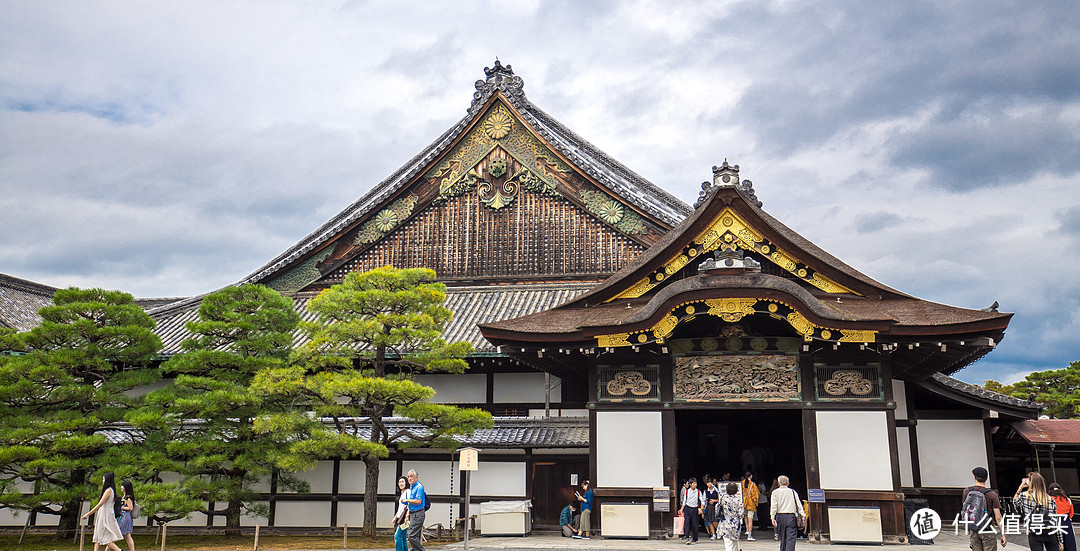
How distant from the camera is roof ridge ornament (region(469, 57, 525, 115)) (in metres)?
25.8

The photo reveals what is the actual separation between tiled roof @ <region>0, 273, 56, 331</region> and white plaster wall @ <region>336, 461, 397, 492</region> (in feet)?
41.8

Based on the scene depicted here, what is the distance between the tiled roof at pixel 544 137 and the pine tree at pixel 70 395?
22.6ft

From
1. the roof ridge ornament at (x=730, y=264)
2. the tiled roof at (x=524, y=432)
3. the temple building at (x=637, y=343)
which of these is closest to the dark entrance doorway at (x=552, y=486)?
the temple building at (x=637, y=343)

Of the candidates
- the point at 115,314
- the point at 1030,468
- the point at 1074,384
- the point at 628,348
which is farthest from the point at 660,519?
the point at 1074,384

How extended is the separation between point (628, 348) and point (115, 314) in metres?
11.5

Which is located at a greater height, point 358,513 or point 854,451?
point 854,451

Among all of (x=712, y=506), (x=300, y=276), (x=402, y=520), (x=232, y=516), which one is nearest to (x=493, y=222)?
(x=300, y=276)

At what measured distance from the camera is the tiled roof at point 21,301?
25.9m

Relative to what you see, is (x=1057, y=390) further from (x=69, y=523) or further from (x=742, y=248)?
(x=69, y=523)

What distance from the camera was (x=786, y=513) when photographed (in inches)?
463

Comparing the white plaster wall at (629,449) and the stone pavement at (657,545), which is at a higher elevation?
the white plaster wall at (629,449)

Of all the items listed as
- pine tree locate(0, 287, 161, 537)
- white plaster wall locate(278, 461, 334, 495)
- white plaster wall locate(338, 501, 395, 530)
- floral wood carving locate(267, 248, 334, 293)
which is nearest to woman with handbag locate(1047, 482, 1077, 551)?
white plaster wall locate(338, 501, 395, 530)

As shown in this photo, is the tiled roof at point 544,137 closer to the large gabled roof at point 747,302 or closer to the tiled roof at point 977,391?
the large gabled roof at point 747,302

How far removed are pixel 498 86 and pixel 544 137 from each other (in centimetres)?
276
